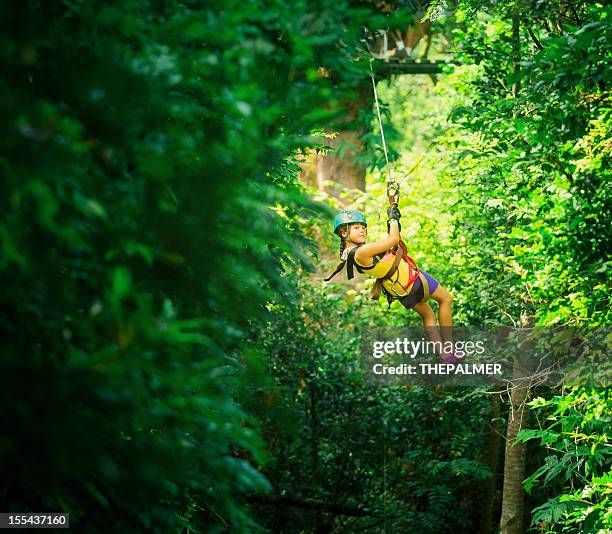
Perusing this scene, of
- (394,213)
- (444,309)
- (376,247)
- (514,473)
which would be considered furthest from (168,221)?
(514,473)

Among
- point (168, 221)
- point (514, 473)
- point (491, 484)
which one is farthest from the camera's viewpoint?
point (491, 484)

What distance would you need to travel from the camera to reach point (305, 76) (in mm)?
4195

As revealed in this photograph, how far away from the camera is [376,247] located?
703 cm

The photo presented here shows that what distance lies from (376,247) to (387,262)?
7.7 inches

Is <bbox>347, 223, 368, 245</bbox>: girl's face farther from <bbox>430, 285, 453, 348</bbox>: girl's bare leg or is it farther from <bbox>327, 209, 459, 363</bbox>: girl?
<bbox>430, 285, 453, 348</bbox>: girl's bare leg

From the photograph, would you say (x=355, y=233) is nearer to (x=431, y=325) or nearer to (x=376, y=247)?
(x=376, y=247)

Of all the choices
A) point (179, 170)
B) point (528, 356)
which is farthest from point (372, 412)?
point (179, 170)

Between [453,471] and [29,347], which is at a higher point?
[453,471]

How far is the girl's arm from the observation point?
703cm

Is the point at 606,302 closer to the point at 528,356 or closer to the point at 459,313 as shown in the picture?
the point at 528,356

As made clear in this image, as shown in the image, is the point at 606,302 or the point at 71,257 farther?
the point at 606,302

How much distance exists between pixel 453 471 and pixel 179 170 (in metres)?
9.28

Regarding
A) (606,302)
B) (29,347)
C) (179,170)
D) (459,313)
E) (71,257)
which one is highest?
(459,313)

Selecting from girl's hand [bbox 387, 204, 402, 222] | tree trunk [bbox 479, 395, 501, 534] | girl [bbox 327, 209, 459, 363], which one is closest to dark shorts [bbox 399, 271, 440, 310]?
girl [bbox 327, 209, 459, 363]
